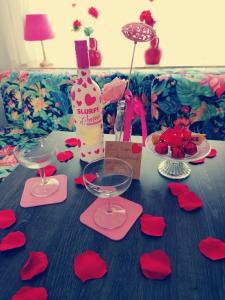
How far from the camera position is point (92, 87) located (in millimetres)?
821

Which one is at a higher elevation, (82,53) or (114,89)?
(82,53)

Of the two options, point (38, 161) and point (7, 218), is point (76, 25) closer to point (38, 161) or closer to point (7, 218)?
point (38, 161)

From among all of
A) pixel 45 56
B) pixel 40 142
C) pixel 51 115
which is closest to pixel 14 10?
pixel 45 56

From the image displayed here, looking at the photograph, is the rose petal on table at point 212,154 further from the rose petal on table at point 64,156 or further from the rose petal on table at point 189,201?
the rose petal on table at point 64,156

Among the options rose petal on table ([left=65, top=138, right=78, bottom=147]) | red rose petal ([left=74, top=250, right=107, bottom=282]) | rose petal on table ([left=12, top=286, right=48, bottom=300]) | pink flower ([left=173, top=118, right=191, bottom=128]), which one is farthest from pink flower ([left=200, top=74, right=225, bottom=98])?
rose petal on table ([left=12, top=286, right=48, bottom=300])

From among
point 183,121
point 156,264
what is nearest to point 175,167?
point 156,264

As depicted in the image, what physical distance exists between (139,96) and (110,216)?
1.17 m

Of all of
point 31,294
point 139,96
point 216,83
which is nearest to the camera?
point 31,294

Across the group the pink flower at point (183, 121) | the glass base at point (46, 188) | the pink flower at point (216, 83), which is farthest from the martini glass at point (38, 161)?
the pink flower at point (216, 83)

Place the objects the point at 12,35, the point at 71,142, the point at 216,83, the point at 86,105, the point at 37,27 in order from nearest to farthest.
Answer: the point at 86,105, the point at 71,142, the point at 216,83, the point at 37,27, the point at 12,35

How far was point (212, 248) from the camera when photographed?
22.4 inches

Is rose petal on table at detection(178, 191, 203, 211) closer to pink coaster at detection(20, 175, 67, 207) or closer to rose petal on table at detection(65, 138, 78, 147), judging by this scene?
pink coaster at detection(20, 175, 67, 207)

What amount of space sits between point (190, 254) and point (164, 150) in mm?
318

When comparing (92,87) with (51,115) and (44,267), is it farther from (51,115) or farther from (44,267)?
(51,115)
